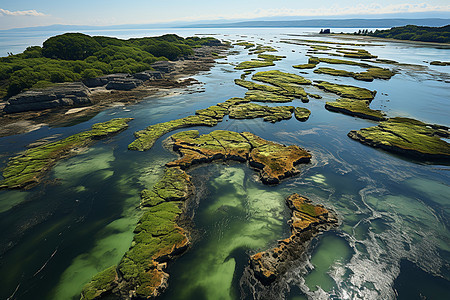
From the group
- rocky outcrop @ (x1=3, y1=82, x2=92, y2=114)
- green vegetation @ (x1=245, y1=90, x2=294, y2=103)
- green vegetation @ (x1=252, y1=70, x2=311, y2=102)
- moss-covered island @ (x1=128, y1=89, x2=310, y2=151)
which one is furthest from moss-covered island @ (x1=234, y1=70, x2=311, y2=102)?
rocky outcrop @ (x1=3, y1=82, x2=92, y2=114)

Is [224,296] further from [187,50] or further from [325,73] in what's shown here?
[187,50]

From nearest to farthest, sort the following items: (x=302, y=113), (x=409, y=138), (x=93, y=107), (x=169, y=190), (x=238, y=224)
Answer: (x=238, y=224) → (x=169, y=190) → (x=409, y=138) → (x=302, y=113) → (x=93, y=107)

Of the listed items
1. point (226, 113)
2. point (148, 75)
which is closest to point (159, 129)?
point (226, 113)

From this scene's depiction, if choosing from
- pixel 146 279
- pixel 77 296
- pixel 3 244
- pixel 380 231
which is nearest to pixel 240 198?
pixel 146 279

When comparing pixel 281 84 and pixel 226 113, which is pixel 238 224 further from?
pixel 281 84

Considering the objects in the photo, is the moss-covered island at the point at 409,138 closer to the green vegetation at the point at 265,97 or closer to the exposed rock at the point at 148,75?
the green vegetation at the point at 265,97

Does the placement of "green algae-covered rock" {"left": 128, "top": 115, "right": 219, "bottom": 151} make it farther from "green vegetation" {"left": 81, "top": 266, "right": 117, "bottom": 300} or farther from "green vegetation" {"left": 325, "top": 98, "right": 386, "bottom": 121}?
"green vegetation" {"left": 325, "top": 98, "right": 386, "bottom": 121}
